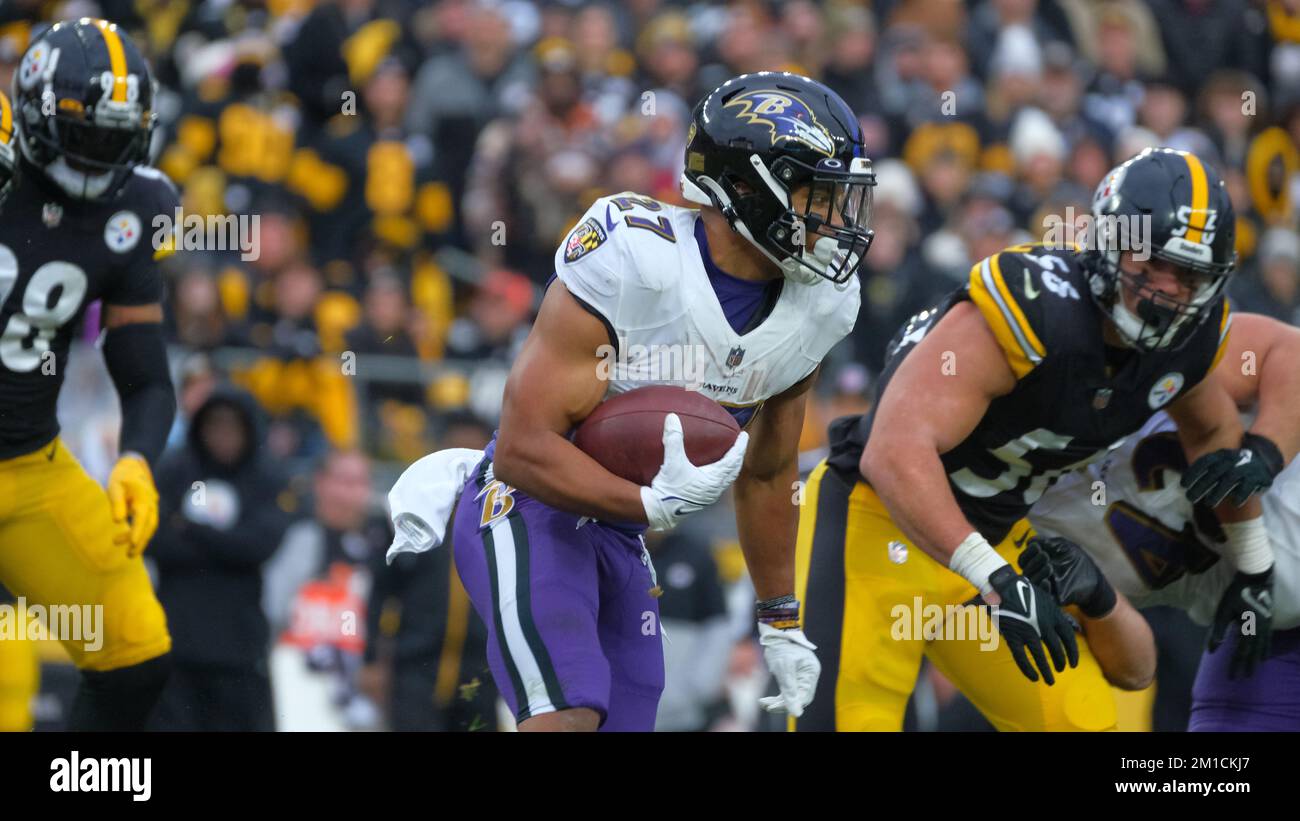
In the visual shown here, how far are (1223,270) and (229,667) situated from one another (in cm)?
424

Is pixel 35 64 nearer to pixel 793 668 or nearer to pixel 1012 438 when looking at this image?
pixel 793 668

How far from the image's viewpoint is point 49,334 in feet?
18.1

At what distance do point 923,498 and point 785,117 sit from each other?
41.5 inches

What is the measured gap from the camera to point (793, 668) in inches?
199

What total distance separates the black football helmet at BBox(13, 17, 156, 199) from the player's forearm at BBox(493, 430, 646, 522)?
174 cm

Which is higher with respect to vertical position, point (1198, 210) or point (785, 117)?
point (785, 117)

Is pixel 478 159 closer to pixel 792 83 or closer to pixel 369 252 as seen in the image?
pixel 369 252

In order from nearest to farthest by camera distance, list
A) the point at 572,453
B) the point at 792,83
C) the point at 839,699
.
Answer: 1. the point at 572,453
2. the point at 792,83
3. the point at 839,699

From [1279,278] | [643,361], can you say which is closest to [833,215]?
[643,361]

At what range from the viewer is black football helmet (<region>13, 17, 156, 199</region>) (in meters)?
5.30

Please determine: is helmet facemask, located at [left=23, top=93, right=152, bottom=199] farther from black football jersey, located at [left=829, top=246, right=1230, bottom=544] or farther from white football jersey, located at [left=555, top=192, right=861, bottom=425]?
black football jersey, located at [left=829, top=246, right=1230, bottom=544]

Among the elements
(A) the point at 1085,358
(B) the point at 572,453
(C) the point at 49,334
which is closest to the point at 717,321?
(B) the point at 572,453

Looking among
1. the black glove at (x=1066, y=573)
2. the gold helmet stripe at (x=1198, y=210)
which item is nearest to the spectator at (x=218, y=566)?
the black glove at (x=1066, y=573)

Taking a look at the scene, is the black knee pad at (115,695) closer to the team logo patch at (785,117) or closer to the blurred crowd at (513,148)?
the team logo patch at (785,117)
